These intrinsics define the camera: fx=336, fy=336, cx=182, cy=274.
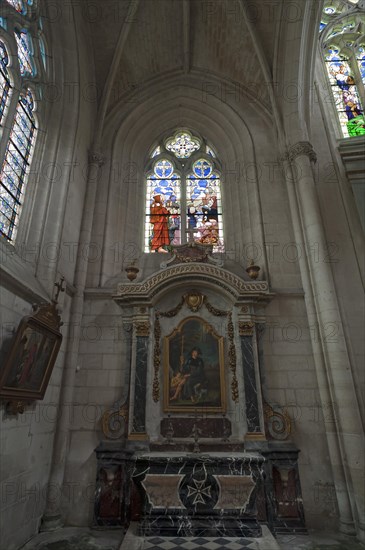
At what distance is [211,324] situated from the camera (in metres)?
7.12

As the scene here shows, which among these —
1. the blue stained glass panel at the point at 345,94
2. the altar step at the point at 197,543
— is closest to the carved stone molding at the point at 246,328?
the altar step at the point at 197,543

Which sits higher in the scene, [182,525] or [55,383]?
[55,383]

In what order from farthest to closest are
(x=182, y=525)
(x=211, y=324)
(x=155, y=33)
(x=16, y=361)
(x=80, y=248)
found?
(x=155, y=33) < (x=80, y=248) < (x=211, y=324) < (x=182, y=525) < (x=16, y=361)

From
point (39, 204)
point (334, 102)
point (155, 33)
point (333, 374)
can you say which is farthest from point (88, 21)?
point (333, 374)

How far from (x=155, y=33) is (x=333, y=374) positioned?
9.95 m

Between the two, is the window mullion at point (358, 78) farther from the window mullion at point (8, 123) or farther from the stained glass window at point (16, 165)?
the window mullion at point (8, 123)

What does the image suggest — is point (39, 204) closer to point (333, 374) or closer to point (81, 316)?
point (81, 316)

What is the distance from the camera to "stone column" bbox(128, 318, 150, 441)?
633cm

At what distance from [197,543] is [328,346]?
3.84 metres

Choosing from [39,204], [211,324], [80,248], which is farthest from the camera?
[80,248]

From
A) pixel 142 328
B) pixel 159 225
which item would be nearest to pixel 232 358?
pixel 142 328

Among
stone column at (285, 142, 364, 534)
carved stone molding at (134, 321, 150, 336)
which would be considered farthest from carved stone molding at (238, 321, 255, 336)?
carved stone molding at (134, 321, 150, 336)

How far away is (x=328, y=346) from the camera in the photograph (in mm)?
6281

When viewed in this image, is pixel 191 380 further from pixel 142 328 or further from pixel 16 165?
pixel 16 165
